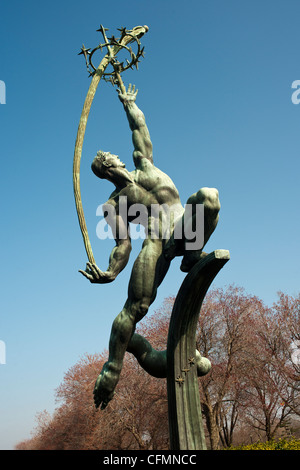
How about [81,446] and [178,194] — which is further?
[81,446]

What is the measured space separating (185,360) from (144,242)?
1391 millimetres

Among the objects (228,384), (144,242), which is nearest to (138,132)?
(144,242)

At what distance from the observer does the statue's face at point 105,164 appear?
16.6 feet

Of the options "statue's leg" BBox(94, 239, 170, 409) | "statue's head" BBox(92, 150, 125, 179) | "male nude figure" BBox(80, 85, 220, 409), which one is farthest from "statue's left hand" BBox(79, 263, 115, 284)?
"statue's head" BBox(92, 150, 125, 179)

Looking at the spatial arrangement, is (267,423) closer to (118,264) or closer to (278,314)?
(278,314)

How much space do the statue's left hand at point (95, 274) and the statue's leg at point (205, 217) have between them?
883 millimetres

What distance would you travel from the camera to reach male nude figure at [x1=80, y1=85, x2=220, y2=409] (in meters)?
4.47

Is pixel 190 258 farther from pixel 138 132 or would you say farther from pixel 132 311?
pixel 138 132

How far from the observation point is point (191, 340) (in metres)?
4.49

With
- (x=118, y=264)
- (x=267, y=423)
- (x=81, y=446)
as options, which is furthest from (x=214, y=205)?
(x=81, y=446)

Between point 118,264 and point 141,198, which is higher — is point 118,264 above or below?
below

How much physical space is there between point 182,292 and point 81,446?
2490cm
